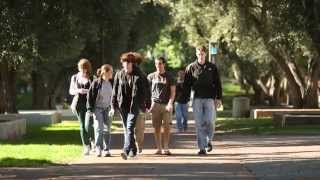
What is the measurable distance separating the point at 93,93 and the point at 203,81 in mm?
2106

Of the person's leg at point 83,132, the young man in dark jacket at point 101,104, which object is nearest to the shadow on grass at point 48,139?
the person's leg at point 83,132

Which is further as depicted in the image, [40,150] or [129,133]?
[40,150]

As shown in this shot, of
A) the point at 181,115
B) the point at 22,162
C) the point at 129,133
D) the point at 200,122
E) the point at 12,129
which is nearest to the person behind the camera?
the point at 22,162

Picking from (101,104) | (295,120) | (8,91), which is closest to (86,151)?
(101,104)

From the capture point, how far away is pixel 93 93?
1523cm

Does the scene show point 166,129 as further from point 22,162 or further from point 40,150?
point 22,162

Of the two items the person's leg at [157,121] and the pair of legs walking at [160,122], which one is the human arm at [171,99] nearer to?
the pair of legs walking at [160,122]

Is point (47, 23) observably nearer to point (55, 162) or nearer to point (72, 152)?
point (72, 152)

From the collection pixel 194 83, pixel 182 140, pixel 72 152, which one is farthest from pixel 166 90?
pixel 182 140

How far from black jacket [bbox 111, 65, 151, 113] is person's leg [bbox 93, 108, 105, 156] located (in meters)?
0.69

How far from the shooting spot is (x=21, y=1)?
20203 millimetres

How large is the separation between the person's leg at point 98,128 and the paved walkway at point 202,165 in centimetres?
22

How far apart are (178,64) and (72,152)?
58.2 metres

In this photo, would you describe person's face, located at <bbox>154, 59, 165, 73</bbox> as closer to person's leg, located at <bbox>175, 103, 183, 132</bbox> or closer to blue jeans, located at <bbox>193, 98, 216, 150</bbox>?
blue jeans, located at <bbox>193, 98, 216, 150</bbox>
